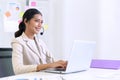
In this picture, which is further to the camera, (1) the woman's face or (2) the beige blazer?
(1) the woman's face

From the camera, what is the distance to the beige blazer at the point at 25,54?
1.93 meters

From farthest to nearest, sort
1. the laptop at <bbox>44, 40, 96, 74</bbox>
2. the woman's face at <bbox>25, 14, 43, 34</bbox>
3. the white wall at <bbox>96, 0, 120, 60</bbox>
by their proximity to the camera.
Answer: the white wall at <bbox>96, 0, 120, 60</bbox> < the woman's face at <bbox>25, 14, 43, 34</bbox> < the laptop at <bbox>44, 40, 96, 74</bbox>

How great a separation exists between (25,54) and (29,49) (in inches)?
2.2

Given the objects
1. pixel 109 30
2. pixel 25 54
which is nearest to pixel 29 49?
pixel 25 54

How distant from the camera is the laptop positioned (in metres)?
1.68

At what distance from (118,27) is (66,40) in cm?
70

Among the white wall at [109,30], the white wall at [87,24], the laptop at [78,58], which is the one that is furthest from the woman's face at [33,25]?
the white wall at [109,30]

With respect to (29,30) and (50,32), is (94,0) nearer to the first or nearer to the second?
(50,32)

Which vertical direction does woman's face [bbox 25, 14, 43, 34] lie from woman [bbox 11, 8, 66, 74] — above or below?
above

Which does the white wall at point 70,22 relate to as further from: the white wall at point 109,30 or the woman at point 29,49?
the woman at point 29,49

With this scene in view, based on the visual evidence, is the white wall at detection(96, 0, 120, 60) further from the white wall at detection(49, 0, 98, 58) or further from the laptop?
the laptop

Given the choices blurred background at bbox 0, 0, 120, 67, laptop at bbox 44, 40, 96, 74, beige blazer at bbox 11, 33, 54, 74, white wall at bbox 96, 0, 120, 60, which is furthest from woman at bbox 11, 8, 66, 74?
white wall at bbox 96, 0, 120, 60

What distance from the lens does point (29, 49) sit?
217 cm

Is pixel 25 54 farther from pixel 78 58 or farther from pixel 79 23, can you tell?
pixel 79 23
